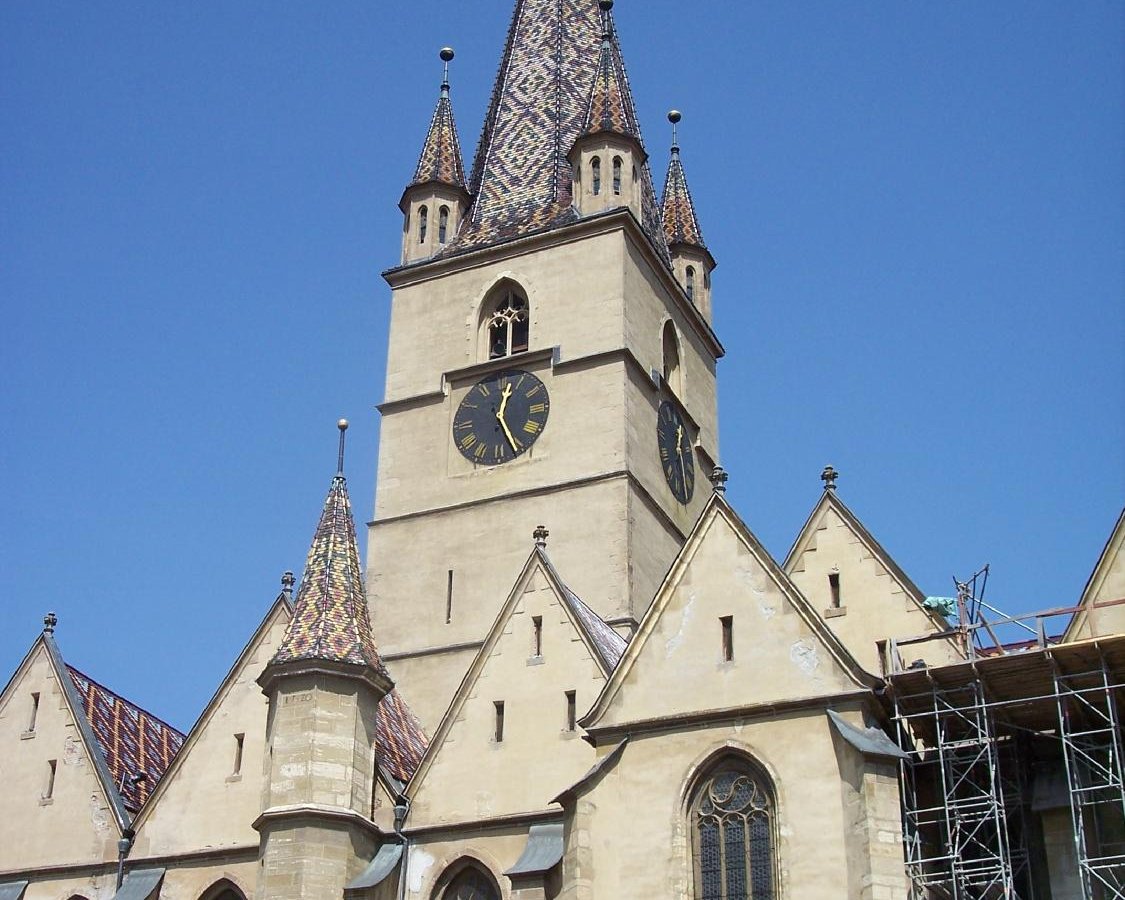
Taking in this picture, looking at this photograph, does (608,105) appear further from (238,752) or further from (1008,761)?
(1008,761)

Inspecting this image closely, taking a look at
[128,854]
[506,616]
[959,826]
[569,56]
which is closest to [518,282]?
[569,56]

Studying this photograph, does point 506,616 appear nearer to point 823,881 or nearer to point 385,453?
point 823,881

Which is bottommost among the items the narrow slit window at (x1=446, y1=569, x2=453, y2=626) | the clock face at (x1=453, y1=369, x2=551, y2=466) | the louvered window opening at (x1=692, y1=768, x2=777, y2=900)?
the louvered window opening at (x1=692, y1=768, x2=777, y2=900)

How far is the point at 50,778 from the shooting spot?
29.3 meters

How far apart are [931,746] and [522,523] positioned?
39.6 ft

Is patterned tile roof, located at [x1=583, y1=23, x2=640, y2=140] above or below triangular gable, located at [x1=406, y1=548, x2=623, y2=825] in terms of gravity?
above

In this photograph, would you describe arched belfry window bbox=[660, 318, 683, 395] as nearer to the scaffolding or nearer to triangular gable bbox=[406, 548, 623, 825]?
triangular gable bbox=[406, 548, 623, 825]

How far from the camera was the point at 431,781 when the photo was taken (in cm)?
2681

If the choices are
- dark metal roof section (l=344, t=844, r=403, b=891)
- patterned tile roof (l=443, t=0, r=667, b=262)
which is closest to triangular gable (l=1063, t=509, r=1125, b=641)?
dark metal roof section (l=344, t=844, r=403, b=891)

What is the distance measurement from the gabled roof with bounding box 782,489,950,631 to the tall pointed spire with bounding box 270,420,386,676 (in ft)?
21.4

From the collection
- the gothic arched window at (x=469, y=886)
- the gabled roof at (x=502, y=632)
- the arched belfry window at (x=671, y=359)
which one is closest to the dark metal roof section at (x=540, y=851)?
the gothic arched window at (x=469, y=886)

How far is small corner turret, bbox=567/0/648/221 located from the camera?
128ft

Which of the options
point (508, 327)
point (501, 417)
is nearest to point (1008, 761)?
point (501, 417)

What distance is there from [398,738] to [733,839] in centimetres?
790
